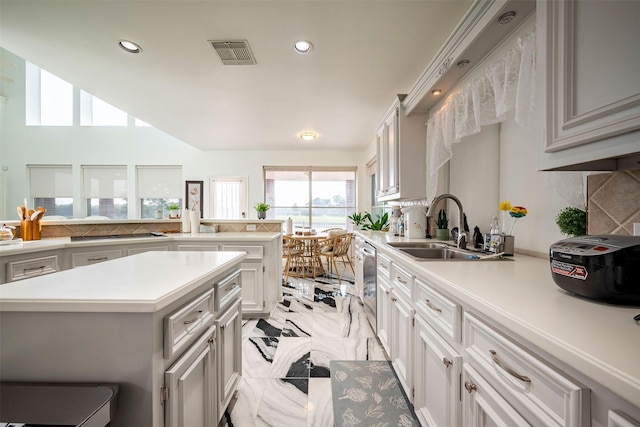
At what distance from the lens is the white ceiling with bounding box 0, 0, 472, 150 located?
1.82 meters

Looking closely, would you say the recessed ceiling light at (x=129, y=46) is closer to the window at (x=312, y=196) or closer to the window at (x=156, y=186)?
the window at (x=312, y=196)

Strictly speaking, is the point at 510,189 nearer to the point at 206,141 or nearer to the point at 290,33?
the point at 290,33

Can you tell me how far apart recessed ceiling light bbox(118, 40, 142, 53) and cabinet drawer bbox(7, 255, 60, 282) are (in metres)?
1.91

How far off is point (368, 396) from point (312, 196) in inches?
199

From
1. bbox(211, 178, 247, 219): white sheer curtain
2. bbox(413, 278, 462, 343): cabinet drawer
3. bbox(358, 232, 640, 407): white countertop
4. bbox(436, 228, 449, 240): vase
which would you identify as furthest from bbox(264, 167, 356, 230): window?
bbox(358, 232, 640, 407): white countertop

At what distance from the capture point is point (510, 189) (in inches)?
68.0

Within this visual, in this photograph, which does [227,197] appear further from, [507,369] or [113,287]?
[507,369]

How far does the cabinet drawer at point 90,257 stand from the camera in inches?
95.3

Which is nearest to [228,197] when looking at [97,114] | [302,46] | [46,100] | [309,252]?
[309,252]

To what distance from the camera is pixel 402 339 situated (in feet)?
5.35

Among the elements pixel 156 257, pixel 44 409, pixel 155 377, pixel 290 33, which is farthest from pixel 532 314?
pixel 290 33

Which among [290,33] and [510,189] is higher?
[290,33]

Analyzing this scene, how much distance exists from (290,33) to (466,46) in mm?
1290

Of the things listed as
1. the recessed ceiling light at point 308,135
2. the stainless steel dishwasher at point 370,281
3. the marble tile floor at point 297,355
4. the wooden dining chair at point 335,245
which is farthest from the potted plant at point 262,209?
the recessed ceiling light at point 308,135
